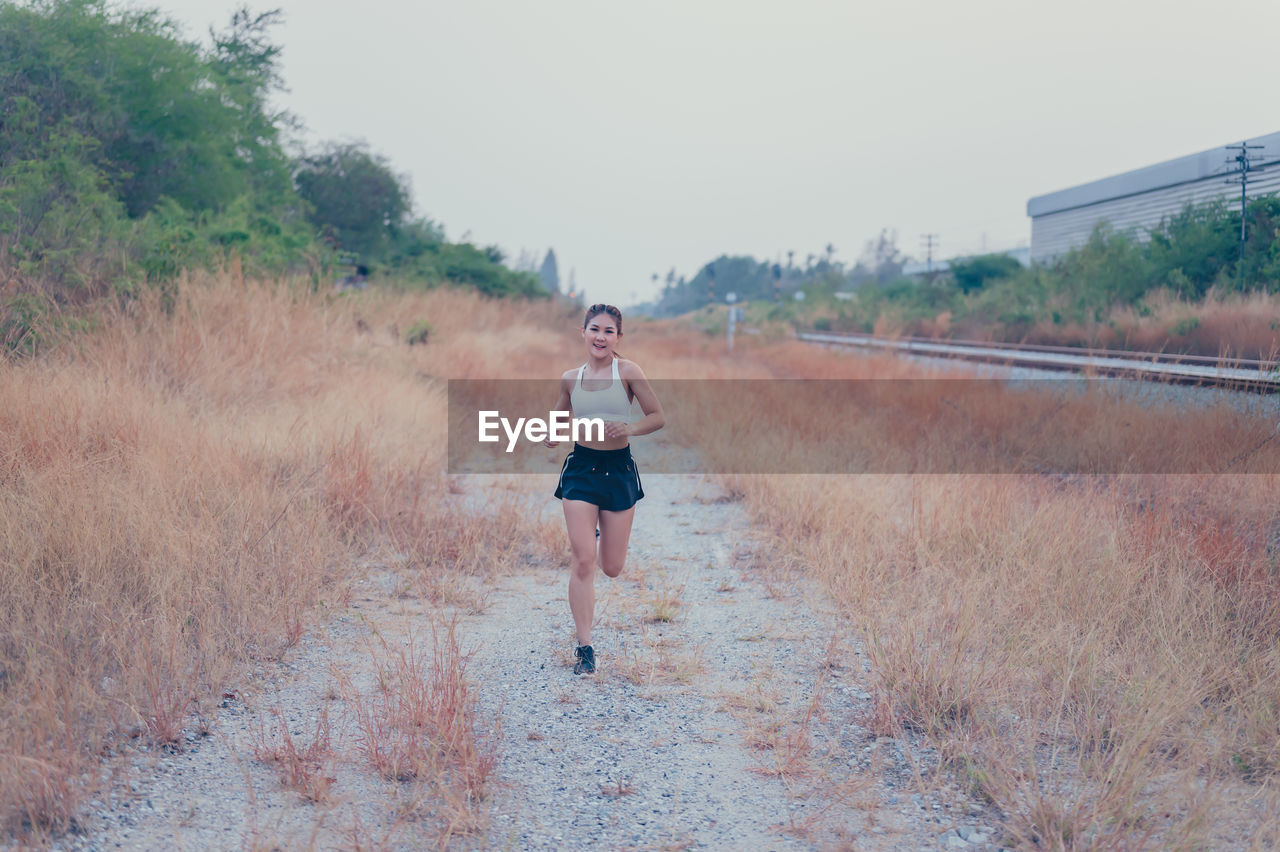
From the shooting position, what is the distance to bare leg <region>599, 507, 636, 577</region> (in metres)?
4.25

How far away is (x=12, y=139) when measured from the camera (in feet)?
34.7

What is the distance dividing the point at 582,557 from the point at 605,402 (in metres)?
0.74

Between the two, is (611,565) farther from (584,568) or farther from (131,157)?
(131,157)

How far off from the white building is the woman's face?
9.85m

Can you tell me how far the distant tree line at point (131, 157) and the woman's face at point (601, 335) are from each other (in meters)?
6.68

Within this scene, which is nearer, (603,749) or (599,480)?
A: (603,749)

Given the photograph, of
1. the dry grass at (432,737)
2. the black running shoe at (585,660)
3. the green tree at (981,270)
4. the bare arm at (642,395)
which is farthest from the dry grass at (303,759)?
the green tree at (981,270)

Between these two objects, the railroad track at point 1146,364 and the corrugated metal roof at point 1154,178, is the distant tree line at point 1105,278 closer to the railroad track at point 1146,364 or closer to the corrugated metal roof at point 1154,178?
the corrugated metal roof at point 1154,178

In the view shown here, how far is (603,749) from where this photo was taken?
360 centimetres

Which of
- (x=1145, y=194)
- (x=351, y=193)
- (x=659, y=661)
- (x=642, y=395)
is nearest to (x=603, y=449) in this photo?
(x=642, y=395)

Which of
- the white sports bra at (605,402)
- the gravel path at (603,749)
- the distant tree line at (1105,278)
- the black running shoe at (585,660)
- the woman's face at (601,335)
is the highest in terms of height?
the distant tree line at (1105,278)

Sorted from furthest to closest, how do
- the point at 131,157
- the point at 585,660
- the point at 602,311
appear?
the point at 131,157
the point at 585,660
the point at 602,311

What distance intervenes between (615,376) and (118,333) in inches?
276

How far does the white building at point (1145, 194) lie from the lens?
11.1m
